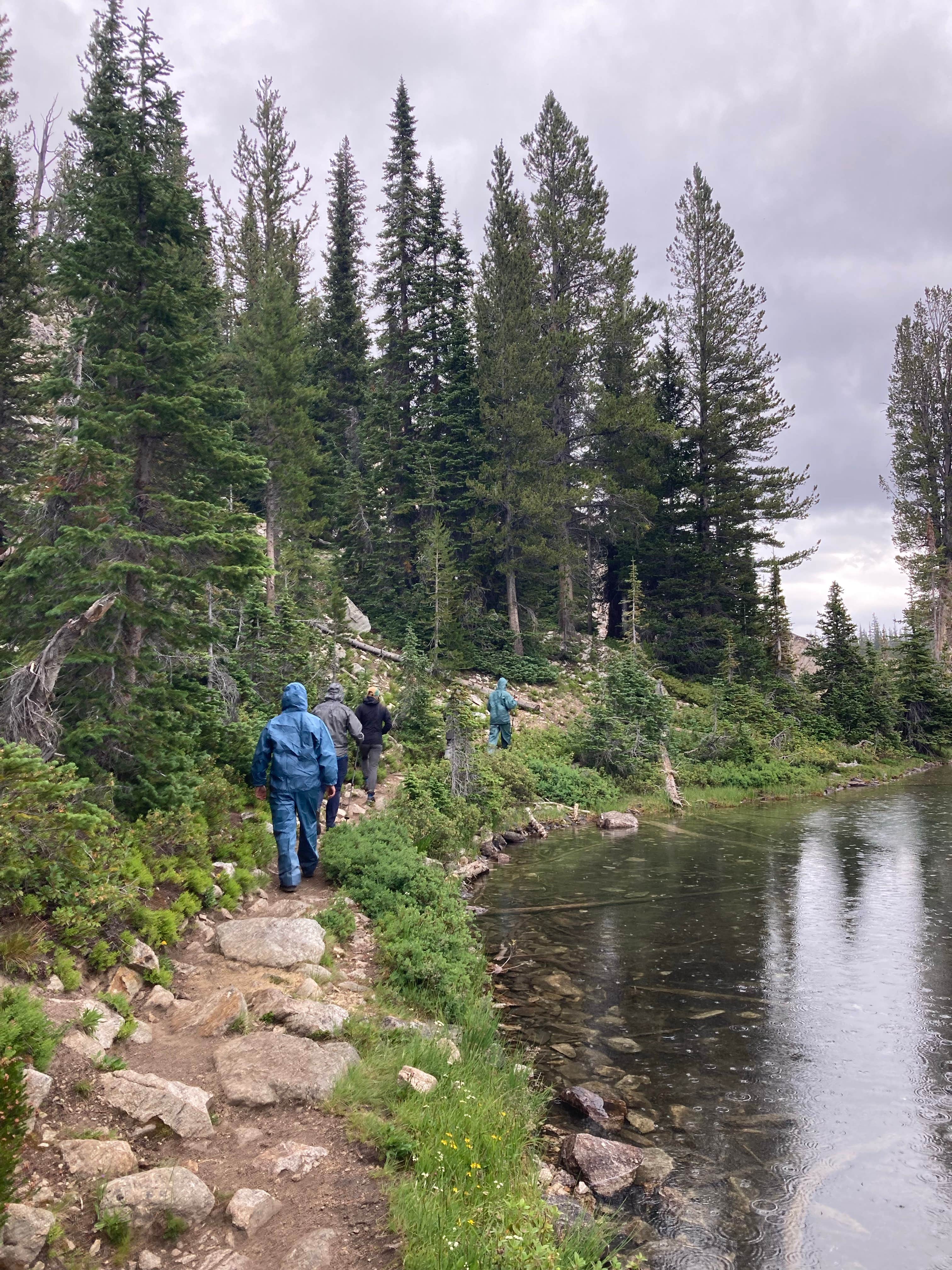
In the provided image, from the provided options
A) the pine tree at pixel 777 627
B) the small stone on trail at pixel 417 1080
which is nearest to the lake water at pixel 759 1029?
the small stone on trail at pixel 417 1080

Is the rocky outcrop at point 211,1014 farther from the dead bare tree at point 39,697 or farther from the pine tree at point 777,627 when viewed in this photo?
the pine tree at point 777,627

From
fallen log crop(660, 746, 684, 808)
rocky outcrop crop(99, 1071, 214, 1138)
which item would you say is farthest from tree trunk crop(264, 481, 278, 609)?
rocky outcrop crop(99, 1071, 214, 1138)

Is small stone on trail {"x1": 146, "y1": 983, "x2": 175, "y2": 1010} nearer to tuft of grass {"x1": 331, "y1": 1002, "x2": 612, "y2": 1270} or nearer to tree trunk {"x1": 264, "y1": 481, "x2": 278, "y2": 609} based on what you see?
tuft of grass {"x1": 331, "y1": 1002, "x2": 612, "y2": 1270}

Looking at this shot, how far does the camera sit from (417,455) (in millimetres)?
29156

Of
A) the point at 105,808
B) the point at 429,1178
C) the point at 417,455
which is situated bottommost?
the point at 429,1178

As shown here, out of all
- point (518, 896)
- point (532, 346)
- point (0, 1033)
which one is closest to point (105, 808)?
point (0, 1033)

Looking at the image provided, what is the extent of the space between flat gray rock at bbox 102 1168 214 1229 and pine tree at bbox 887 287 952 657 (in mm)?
49618

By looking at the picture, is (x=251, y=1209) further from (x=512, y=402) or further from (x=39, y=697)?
(x=512, y=402)

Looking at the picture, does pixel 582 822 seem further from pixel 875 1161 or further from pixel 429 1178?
pixel 429 1178

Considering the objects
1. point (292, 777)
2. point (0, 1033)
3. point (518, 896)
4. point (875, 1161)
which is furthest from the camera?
point (518, 896)

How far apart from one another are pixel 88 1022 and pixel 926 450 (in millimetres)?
53389

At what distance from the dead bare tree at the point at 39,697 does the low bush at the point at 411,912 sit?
3.93 metres

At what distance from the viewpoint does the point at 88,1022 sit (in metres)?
5.08

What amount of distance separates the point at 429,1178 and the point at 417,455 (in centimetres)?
2703
